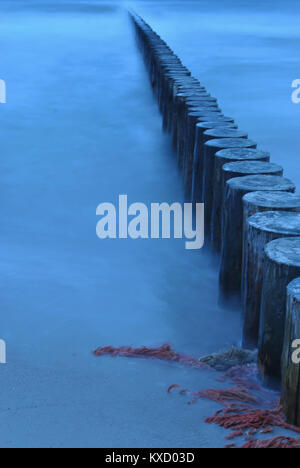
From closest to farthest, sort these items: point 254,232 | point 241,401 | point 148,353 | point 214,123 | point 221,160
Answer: point 241,401 < point 254,232 < point 148,353 < point 221,160 < point 214,123

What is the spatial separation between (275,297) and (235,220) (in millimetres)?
960

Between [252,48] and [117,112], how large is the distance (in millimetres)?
11155

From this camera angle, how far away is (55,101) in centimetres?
1200

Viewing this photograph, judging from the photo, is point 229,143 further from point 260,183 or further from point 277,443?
point 277,443

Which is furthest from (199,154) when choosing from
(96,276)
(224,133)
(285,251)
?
(285,251)

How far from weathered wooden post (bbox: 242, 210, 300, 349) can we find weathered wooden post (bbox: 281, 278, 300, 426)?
0.52 meters

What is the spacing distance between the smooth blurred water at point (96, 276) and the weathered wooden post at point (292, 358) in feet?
0.99

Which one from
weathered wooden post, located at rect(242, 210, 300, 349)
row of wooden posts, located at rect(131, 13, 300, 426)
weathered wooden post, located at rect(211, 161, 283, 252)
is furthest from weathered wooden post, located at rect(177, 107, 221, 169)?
weathered wooden post, located at rect(242, 210, 300, 349)

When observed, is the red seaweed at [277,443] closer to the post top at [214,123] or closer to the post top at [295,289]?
the post top at [295,289]

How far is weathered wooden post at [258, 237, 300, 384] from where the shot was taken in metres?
2.90

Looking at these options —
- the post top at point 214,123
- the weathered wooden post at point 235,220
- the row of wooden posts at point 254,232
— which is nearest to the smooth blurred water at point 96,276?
the weathered wooden post at point 235,220

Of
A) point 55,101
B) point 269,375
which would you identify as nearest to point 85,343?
point 269,375

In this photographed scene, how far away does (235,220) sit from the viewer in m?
3.86
